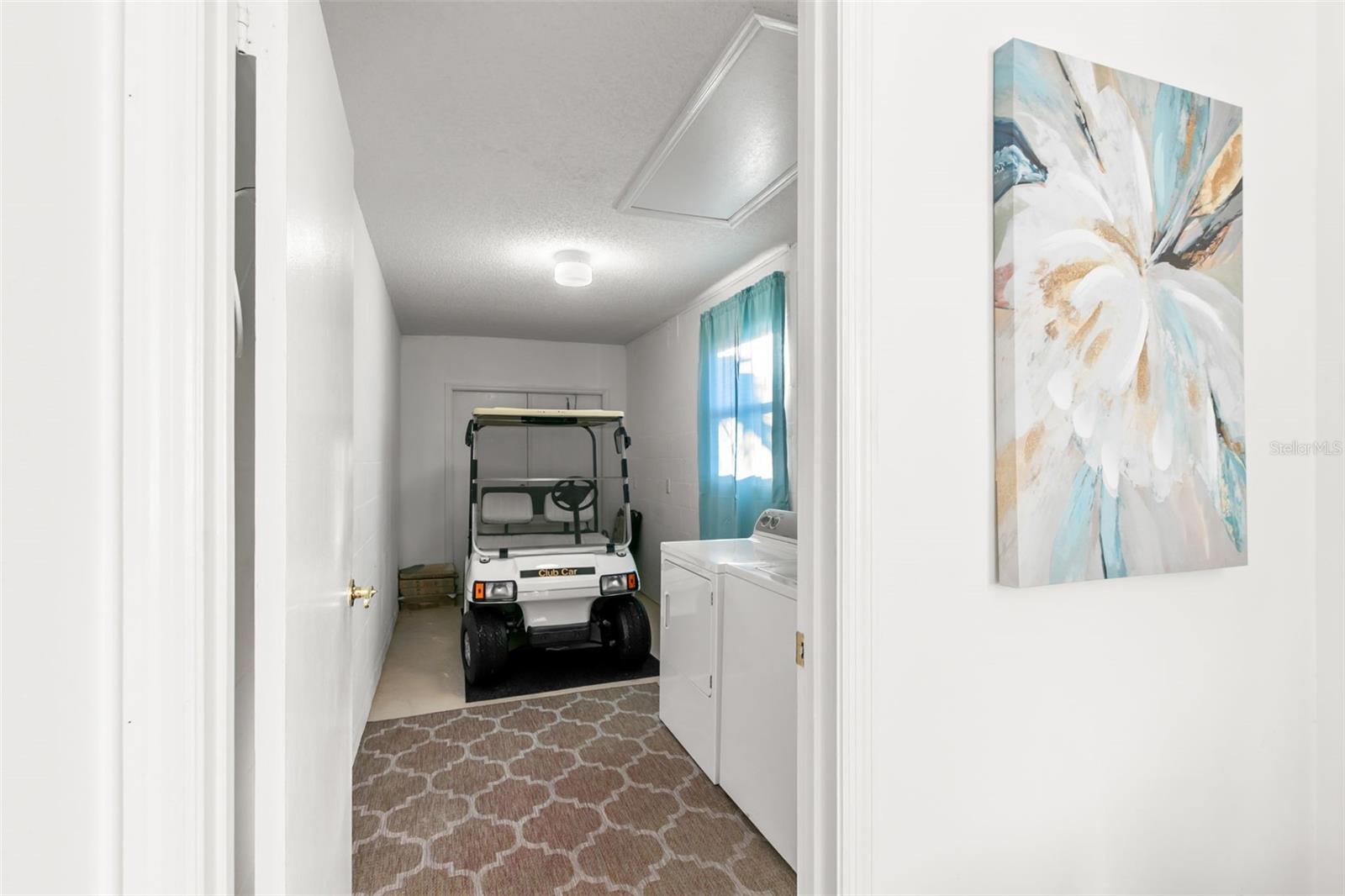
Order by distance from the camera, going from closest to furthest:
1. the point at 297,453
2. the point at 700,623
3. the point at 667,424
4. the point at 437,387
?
the point at 297,453
the point at 700,623
the point at 667,424
the point at 437,387

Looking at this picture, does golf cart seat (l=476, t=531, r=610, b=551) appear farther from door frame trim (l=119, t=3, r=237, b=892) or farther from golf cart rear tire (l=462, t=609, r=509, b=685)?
door frame trim (l=119, t=3, r=237, b=892)

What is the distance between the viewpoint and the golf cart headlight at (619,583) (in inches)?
141

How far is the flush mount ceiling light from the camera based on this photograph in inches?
136

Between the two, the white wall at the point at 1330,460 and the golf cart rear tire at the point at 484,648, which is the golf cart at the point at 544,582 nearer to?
the golf cart rear tire at the point at 484,648

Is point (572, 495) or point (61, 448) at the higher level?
point (61, 448)

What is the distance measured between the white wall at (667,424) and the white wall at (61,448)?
Result: 341 centimetres

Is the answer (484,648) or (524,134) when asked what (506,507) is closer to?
(484,648)

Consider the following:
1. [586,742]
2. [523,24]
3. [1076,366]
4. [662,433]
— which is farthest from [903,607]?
[662,433]

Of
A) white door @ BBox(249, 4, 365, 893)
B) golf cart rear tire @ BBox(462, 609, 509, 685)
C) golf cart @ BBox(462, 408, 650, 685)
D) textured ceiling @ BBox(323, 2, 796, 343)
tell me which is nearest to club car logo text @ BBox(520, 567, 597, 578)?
golf cart @ BBox(462, 408, 650, 685)

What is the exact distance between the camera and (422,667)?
12.1ft

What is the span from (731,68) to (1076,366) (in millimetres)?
1259

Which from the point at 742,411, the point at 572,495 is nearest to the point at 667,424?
the point at 572,495

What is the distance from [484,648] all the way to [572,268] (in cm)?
207

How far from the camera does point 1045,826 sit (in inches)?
44.3
